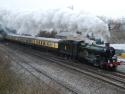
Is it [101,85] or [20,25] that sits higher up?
[20,25]

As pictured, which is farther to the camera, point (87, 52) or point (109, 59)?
point (87, 52)

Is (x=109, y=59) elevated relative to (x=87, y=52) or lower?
lower

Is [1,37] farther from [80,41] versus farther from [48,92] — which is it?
[48,92]

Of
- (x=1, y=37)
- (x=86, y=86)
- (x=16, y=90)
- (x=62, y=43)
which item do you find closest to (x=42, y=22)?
(x=62, y=43)

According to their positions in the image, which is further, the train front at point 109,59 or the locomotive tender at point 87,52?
the locomotive tender at point 87,52

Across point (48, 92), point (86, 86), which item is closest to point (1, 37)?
point (86, 86)

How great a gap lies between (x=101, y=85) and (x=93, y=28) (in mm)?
9784

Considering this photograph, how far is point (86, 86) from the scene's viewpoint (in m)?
17.9

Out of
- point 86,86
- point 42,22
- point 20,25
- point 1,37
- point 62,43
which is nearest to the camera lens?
point 86,86

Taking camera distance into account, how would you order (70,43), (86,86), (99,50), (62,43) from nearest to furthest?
(86,86), (99,50), (70,43), (62,43)

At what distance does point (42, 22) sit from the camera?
119 ft

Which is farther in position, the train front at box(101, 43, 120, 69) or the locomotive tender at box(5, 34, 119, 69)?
the locomotive tender at box(5, 34, 119, 69)

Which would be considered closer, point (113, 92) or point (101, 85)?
point (113, 92)

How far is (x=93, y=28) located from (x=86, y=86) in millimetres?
10027
